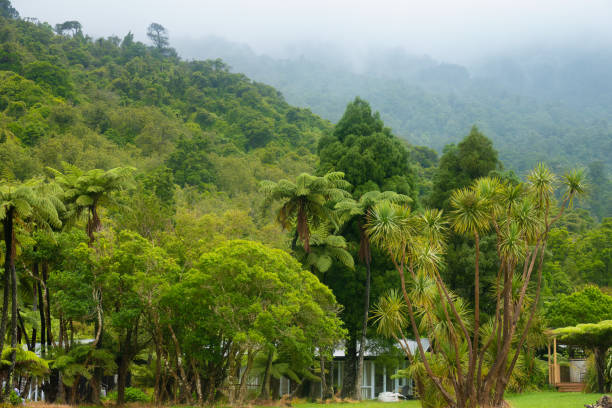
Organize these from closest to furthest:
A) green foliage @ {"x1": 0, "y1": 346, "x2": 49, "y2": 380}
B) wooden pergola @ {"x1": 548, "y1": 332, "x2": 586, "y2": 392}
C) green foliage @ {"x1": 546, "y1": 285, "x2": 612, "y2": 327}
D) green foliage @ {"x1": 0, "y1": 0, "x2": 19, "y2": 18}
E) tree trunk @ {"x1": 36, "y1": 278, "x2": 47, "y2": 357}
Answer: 1. green foliage @ {"x1": 0, "y1": 346, "x2": 49, "y2": 380}
2. tree trunk @ {"x1": 36, "y1": 278, "x2": 47, "y2": 357}
3. wooden pergola @ {"x1": 548, "y1": 332, "x2": 586, "y2": 392}
4. green foliage @ {"x1": 546, "y1": 285, "x2": 612, "y2": 327}
5. green foliage @ {"x1": 0, "y1": 0, "x2": 19, "y2": 18}

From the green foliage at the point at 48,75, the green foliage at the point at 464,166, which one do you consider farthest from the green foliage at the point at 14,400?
the green foliage at the point at 48,75

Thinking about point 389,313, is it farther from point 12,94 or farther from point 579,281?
point 12,94

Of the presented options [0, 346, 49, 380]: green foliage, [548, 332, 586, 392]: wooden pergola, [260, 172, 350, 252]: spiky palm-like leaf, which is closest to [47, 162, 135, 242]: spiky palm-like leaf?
[0, 346, 49, 380]: green foliage

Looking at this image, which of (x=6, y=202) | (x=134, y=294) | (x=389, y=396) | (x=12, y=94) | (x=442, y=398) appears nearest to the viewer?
(x=6, y=202)

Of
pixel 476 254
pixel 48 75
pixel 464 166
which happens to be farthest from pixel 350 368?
pixel 48 75

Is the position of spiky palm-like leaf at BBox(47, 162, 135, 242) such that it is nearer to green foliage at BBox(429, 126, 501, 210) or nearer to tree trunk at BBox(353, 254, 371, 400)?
tree trunk at BBox(353, 254, 371, 400)

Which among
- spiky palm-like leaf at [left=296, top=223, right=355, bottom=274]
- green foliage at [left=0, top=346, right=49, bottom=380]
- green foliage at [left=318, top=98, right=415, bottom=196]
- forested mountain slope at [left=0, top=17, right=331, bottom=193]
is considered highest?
forested mountain slope at [left=0, top=17, right=331, bottom=193]

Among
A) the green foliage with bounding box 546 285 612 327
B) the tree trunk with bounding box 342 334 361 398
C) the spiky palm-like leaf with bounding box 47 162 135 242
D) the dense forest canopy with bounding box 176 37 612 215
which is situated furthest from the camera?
the dense forest canopy with bounding box 176 37 612 215

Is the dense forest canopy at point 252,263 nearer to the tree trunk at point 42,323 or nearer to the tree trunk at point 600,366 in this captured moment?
the tree trunk at point 42,323

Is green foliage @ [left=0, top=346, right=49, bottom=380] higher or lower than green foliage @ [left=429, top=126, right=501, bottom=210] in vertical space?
lower

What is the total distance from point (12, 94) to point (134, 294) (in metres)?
53.1

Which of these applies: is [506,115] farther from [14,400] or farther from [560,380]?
[14,400]

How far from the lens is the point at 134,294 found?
2197cm

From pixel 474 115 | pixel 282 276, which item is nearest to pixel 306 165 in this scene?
pixel 282 276
